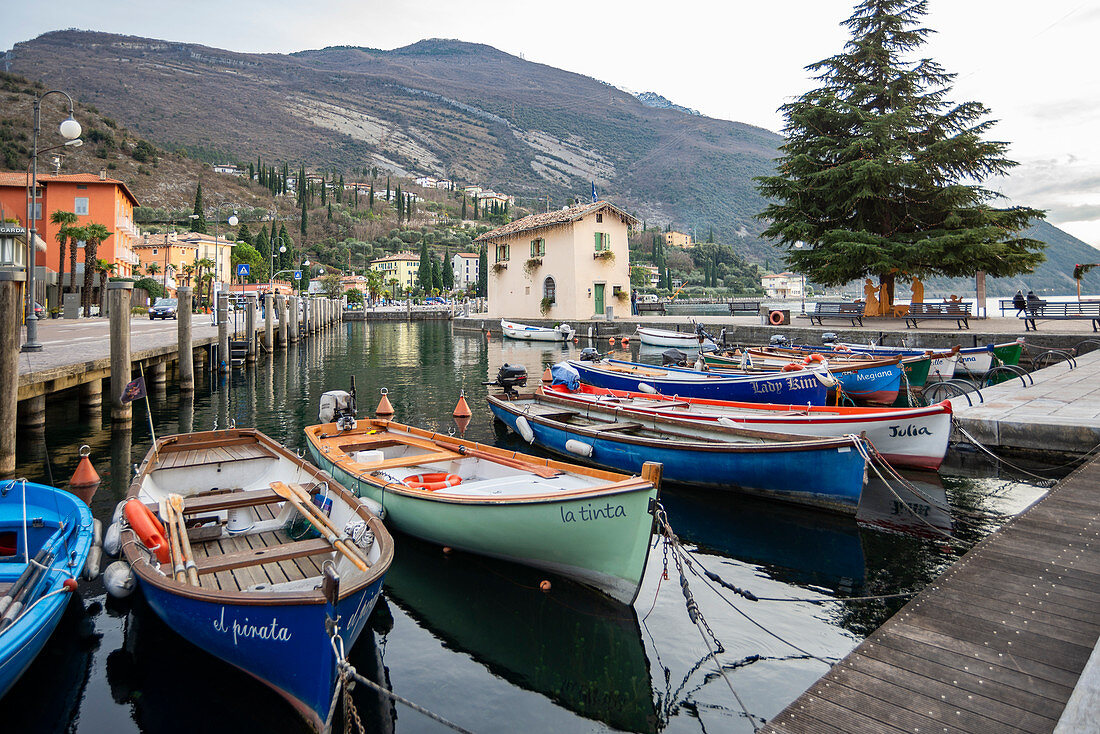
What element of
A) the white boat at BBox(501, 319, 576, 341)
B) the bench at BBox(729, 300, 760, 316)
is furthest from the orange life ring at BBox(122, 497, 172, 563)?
the bench at BBox(729, 300, 760, 316)

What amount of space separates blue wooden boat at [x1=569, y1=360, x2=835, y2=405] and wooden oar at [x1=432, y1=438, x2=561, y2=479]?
7.37 metres

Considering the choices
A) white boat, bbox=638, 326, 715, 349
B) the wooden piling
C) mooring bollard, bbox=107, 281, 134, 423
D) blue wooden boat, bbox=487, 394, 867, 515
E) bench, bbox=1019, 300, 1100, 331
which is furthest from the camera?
white boat, bbox=638, 326, 715, 349

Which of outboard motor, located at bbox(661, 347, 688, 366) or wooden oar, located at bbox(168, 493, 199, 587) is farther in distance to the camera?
outboard motor, located at bbox(661, 347, 688, 366)

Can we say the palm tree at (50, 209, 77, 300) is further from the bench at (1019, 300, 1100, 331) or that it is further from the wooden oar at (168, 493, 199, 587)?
the bench at (1019, 300, 1100, 331)

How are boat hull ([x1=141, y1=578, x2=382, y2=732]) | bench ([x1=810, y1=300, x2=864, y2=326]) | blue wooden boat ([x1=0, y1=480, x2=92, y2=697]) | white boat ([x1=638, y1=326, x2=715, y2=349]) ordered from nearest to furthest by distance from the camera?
boat hull ([x1=141, y1=578, x2=382, y2=732])
blue wooden boat ([x1=0, y1=480, x2=92, y2=697])
bench ([x1=810, y1=300, x2=864, y2=326])
white boat ([x1=638, y1=326, x2=715, y2=349])

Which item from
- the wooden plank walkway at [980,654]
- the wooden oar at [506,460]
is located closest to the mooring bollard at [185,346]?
the wooden oar at [506,460]

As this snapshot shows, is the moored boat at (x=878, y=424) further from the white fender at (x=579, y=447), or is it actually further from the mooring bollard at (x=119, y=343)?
the mooring bollard at (x=119, y=343)

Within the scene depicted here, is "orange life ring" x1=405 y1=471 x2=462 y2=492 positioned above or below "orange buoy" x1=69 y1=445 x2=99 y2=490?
above

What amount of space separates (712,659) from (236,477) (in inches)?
244

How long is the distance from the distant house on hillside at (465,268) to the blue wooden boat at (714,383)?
111 m

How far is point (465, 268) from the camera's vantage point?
133 meters

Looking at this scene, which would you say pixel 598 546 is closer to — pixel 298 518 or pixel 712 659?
pixel 712 659

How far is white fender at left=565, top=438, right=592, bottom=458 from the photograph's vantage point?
10.8 m

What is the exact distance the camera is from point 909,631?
4488 mm
